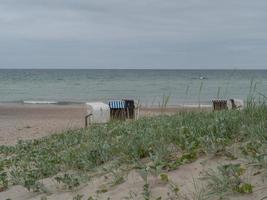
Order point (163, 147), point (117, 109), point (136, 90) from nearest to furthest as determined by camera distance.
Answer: point (163, 147) < point (117, 109) < point (136, 90)

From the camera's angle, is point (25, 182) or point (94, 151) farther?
point (94, 151)

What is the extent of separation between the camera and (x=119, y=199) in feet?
12.4

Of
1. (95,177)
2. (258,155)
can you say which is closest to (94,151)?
(95,177)

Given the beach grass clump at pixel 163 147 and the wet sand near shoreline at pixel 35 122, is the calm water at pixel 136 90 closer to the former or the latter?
the beach grass clump at pixel 163 147

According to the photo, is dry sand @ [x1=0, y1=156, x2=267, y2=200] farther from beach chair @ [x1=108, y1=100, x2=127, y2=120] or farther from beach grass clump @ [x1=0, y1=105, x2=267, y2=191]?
beach chair @ [x1=108, y1=100, x2=127, y2=120]

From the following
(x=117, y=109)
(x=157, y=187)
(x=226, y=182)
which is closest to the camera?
(x=226, y=182)

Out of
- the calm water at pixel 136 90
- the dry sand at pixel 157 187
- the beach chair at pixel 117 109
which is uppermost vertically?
the dry sand at pixel 157 187

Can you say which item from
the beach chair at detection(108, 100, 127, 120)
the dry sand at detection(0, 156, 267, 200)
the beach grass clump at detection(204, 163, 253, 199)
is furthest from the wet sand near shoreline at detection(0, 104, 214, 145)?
the beach grass clump at detection(204, 163, 253, 199)

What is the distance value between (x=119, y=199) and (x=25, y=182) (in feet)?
4.41

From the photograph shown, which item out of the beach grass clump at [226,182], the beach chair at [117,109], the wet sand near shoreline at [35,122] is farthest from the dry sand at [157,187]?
the wet sand near shoreline at [35,122]

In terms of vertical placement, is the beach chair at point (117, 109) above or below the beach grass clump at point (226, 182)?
below

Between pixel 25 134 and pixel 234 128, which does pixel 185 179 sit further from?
pixel 25 134

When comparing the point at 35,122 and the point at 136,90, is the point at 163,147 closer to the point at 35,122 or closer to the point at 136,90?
the point at 35,122

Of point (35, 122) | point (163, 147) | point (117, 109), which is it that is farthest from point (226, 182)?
point (35, 122)
